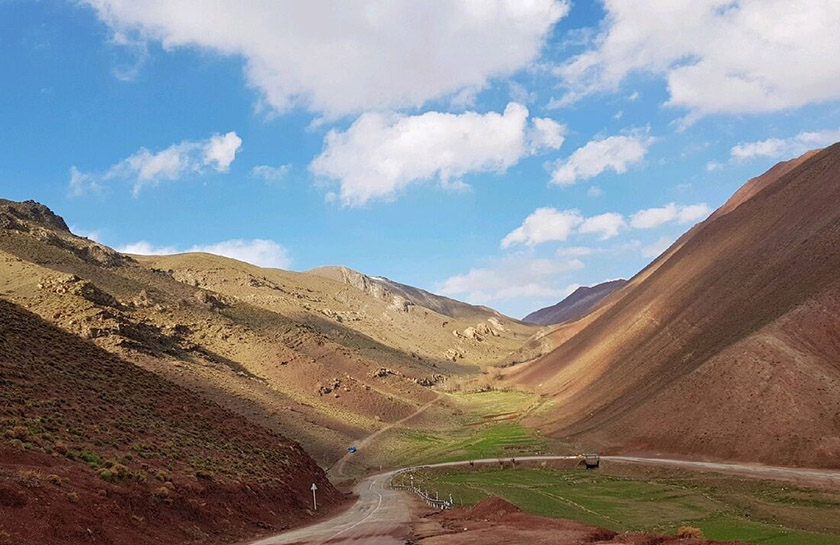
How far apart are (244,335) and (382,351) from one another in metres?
55.5

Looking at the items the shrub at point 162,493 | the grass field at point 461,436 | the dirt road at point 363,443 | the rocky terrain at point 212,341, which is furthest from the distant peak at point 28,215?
the shrub at point 162,493

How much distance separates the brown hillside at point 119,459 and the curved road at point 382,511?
2927 millimetres

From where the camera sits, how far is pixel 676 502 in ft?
125

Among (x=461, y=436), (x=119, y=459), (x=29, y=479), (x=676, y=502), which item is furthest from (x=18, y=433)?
(x=461, y=436)

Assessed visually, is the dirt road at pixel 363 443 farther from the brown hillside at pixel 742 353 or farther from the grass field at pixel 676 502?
the brown hillside at pixel 742 353

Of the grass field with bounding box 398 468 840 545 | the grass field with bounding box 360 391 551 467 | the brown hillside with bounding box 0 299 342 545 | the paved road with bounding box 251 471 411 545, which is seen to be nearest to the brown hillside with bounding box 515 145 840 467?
the grass field with bounding box 360 391 551 467

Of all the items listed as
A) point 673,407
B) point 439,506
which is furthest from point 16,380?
point 673,407

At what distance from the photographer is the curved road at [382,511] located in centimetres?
2403

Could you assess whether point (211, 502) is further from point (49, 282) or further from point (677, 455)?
point (49, 282)

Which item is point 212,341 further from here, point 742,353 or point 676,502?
point 676,502

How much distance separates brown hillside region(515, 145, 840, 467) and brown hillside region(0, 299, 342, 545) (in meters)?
32.8

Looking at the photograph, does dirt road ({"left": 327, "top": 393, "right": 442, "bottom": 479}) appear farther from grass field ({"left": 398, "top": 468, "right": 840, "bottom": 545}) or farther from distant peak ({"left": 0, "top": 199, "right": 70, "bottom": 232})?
distant peak ({"left": 0, "top": 199, "right": 70, "bottom": 232})

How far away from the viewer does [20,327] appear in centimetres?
3791

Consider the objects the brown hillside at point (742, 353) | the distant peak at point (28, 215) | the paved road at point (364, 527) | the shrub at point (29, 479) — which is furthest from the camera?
the distant peak at point (28, 215)
